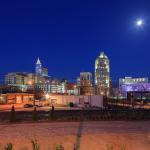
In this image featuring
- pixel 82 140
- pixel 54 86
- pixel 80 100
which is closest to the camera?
pixel 82 140

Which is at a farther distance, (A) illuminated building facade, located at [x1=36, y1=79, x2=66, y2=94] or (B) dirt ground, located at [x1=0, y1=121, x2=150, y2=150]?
(A) illuminated building facade, located at [x1=36, y1=79, x2=66, y2=94]

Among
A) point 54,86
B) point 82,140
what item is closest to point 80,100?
point 82,140

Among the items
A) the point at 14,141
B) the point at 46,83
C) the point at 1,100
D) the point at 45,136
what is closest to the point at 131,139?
the point at 45,136

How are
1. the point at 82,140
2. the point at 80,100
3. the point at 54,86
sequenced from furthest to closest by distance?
the point at 54,86, the point at 80,100, the point at 82,140

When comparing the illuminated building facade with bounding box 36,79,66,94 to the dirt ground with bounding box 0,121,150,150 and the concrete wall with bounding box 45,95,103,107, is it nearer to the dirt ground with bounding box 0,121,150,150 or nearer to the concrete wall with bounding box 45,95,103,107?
the concrete wall with bounding box 45,95,103,107

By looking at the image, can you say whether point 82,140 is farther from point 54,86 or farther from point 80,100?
point 54,86

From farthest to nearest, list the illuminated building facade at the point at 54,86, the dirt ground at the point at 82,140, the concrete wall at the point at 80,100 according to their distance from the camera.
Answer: the illuminated building facade at the point at 54,86, the concrete wall at the point at 80,100, the dirt ground at the point at 82,140

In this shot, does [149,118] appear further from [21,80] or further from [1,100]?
[21,80]

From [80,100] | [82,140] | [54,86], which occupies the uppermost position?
[54,86]

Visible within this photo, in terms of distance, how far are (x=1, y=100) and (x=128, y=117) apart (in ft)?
180

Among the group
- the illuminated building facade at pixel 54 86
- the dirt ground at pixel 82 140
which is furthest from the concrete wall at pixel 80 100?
the illuminated building facade at pixel 54 86

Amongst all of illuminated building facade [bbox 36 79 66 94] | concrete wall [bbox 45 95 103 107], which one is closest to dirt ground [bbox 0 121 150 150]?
concrete wall [bbox 45 95 103 107]

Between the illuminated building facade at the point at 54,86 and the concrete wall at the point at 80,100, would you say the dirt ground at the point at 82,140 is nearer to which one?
the concrete wall at the point at 80,100

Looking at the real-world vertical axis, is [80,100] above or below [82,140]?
above
